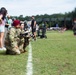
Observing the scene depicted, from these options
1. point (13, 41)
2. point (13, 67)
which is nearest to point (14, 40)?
point (13, 41)

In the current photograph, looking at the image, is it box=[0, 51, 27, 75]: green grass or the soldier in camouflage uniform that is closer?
box=[0, 51, 27, 75]: green grass

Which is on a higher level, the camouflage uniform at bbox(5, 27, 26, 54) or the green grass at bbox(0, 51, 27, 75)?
the camouflage uniform at bbox(5, 27, 26, 54)

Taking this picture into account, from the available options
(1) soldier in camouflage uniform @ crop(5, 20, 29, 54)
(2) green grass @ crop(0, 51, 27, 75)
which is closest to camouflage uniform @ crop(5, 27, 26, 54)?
(1) soldier in camouflage uniform @ crop(5, 20, 29, 54)

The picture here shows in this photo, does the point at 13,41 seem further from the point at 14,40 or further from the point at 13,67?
the point at 13,67

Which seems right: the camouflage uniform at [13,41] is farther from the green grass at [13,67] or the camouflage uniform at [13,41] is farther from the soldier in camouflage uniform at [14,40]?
the green grass at [13,67]

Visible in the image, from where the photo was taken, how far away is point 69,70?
8.70 m

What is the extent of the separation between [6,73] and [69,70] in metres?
1.65

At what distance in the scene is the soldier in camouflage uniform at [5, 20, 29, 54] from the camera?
1285 cm

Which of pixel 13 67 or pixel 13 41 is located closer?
pixel 13 67

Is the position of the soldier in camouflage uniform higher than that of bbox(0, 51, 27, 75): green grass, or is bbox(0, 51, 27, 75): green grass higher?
the soldier in camouflage uniform

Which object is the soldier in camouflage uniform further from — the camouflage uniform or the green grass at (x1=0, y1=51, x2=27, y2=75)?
the green grass at (x1=0, y1=51, x2=27, y2=75)

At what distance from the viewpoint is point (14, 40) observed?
1298 centimetres

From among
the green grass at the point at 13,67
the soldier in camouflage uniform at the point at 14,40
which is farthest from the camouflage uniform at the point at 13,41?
the green grass at the point at 13,67

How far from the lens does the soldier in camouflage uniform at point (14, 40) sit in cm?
1285
